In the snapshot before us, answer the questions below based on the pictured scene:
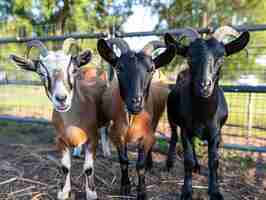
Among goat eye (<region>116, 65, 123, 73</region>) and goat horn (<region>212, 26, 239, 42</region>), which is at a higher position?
goat horn (<region>212, 26, 239, 42</region>)

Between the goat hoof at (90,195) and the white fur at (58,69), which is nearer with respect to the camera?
the white fur at (58,69)

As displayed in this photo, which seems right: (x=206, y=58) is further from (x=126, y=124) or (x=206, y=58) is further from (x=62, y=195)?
(x=62, y=195)

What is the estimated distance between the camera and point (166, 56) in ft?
11.6

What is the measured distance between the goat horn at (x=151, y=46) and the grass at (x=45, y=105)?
2940mm

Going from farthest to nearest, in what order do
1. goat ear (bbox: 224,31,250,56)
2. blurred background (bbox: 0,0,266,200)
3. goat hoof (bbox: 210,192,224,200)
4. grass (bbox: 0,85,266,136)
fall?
1. grass (bbox: 0,85,266,136)
2. blurred background (bbox: 0,0,266,200)
3. goat hoof (bbox: 210,192,224,200)
4. goat ear (bbox: 224,31,250,56)

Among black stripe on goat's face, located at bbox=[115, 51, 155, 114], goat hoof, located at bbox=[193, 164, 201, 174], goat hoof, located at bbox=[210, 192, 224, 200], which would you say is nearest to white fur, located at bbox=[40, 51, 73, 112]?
black stripe on goat's face, located at bbox=[115, 51, 155, 114]

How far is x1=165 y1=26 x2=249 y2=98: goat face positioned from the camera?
9.86 ft

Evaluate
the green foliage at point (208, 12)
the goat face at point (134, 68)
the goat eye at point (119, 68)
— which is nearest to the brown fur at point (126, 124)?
the goat face at point (134, 68)

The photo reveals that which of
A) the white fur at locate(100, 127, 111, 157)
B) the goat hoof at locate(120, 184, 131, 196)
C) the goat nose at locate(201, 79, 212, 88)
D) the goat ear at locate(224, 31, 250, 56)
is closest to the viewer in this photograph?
the goat nose at locate(201, 79, 212, 88)

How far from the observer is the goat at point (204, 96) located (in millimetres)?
3061

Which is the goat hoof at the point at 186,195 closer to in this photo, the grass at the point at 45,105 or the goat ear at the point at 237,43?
the goat ear at the point at 237,43

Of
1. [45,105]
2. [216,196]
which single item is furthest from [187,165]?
[45,105]

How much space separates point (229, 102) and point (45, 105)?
15.9ft

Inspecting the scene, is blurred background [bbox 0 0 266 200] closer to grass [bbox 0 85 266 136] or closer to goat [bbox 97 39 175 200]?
grass [bbox 0 85 266 136]
